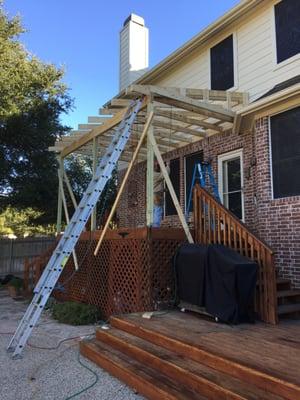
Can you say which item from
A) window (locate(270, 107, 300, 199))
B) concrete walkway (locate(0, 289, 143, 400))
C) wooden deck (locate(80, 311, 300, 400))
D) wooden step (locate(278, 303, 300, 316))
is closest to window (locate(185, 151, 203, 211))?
window (locate(270, 107, 300, 199))

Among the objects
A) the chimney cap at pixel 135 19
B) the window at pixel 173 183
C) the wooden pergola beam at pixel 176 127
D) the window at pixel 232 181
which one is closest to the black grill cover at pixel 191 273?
the window at pixel 232 181

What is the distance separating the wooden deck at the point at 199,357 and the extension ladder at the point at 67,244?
2.70ft

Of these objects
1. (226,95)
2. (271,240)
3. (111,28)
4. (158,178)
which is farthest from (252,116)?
(111,28)

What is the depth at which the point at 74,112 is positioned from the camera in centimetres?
1485

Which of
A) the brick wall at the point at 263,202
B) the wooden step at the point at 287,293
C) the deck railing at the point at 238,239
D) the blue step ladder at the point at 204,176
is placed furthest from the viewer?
the blue step ladder at the point at 204,176

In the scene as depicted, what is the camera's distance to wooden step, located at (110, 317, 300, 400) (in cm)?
310

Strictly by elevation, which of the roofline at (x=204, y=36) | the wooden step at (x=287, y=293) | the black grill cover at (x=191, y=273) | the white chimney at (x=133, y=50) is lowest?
the wooden step at (x=287, y=293)

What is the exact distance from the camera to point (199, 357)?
3984 millimetres

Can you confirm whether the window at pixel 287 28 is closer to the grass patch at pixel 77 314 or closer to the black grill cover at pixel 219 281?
the black grill cover at pixel 219 281

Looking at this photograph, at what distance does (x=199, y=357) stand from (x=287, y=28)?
6449mm

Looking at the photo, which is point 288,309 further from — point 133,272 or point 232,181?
point 232,181

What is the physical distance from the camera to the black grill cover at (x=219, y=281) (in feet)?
17.0

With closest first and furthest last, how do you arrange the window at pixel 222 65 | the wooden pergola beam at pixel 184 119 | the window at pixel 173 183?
the wooden pergola beam at pixel 184 119 → the window at pixel 222 65 → the window at pixel 173 183

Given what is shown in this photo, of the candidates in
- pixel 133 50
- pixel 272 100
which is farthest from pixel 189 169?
pixel 133 50
